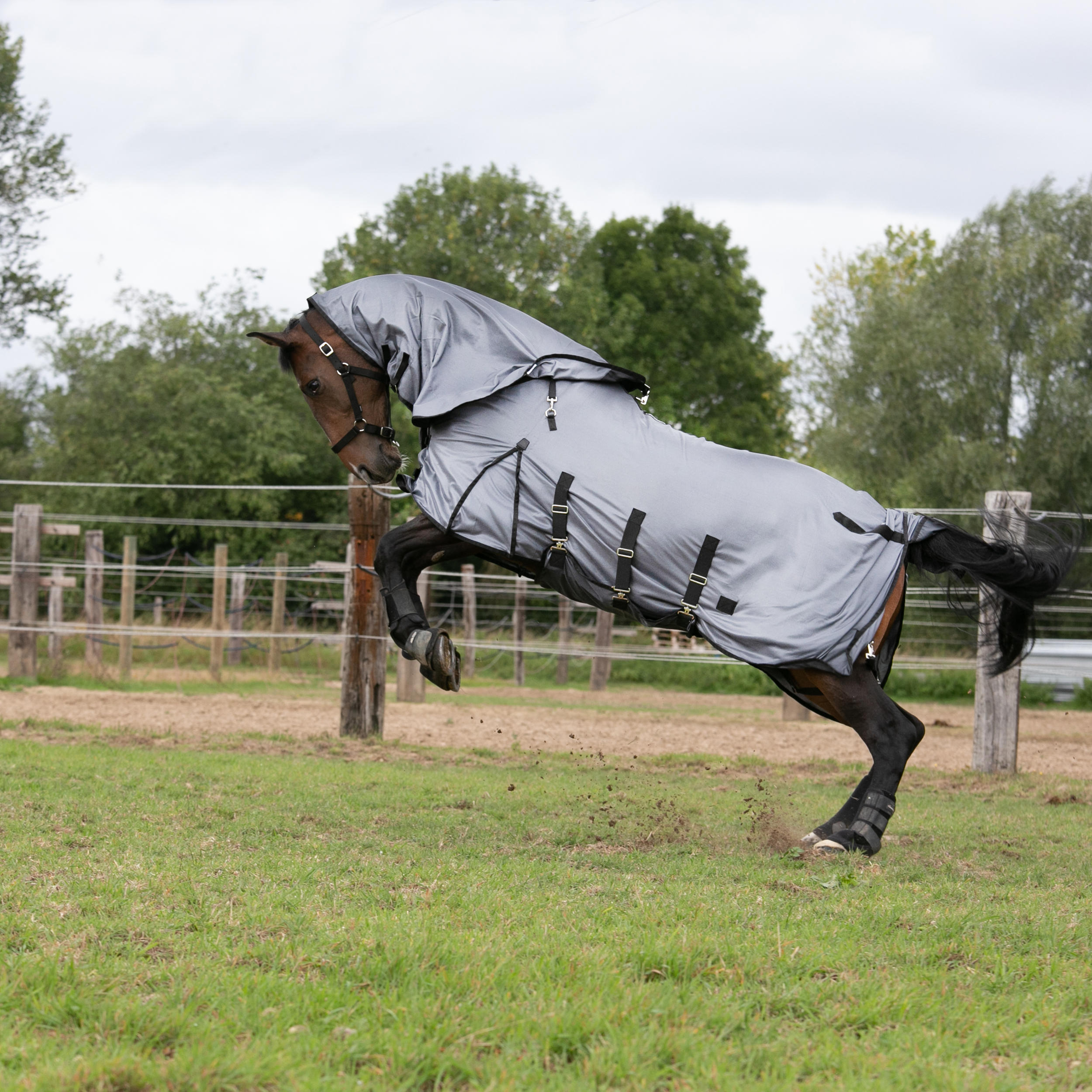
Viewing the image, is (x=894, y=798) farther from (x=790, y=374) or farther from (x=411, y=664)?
(x=790, y=374)

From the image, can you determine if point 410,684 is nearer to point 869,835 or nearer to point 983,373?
point 869,835

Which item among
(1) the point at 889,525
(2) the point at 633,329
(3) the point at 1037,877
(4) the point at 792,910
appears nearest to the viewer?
(4) the point at 792,910

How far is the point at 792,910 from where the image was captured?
12.3 ft

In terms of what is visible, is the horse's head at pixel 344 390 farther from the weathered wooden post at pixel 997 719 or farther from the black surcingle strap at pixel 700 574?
the weathered wooden post at pixel 997 719

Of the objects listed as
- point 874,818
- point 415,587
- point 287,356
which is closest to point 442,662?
point 415,587

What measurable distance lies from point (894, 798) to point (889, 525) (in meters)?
1.18

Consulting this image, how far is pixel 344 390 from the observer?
5.41m

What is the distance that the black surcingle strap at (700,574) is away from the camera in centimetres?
487

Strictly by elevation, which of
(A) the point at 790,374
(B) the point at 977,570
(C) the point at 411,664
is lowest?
(C) the point at 411,664

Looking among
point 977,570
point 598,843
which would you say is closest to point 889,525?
point 977,570

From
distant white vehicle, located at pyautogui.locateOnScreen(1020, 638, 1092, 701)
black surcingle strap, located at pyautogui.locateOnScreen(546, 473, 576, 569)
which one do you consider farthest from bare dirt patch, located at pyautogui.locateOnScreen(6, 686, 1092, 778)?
black surcingle strap, located at pyautogui.locateOnScreen(546, 473, 576, 569)

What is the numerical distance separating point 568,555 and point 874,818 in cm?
174

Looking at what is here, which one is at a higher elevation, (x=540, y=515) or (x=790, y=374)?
(x=790, y=374)

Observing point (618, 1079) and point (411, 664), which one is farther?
point (411, 664)
